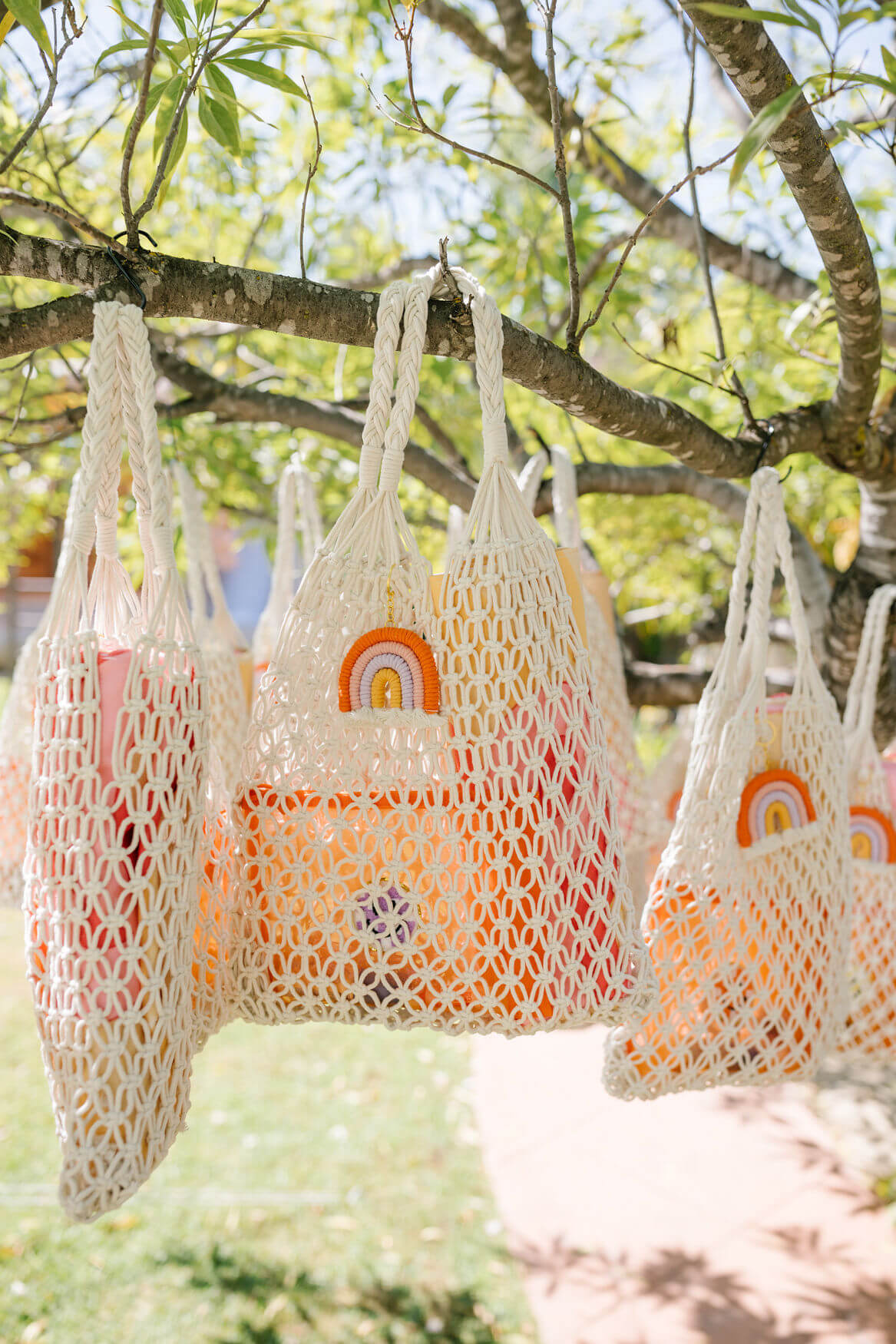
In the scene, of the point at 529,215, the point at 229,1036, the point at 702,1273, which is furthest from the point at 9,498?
the point at 702,1273

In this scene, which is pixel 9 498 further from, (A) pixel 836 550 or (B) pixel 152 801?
(A) pixel 836 550

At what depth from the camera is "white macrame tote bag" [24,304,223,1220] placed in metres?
0.89

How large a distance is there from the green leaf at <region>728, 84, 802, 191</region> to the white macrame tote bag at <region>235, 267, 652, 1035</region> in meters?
0.34

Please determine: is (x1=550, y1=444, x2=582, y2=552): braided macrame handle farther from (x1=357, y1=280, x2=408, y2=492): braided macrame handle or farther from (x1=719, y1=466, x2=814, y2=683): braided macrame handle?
(x1=357, y1=280, x2=408, y2=492): braided macrame handle

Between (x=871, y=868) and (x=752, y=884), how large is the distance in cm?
40

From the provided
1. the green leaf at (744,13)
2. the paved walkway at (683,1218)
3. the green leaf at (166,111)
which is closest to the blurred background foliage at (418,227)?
the green leaf at (166,111)

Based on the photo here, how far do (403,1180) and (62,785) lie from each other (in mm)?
2926

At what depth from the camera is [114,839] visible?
898mm

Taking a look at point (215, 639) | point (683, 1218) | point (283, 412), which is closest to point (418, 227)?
point (283, 412)

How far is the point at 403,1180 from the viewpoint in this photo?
10.9 ft

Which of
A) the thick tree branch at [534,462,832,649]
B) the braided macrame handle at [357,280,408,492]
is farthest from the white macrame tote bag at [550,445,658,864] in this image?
the braided macrame handle at [357,280,408,492]

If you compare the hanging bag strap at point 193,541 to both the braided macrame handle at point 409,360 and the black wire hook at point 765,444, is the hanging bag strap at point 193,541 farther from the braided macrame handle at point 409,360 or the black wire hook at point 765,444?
the black wire hook at point 765,444

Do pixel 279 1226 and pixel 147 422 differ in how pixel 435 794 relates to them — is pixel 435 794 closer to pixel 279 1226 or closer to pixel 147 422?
pixel 147 422

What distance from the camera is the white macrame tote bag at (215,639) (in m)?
1.62
